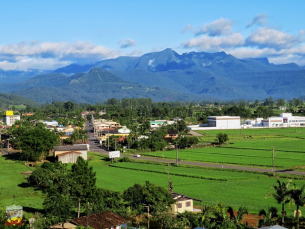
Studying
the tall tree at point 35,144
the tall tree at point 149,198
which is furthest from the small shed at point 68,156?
the tall tree at point 149,198

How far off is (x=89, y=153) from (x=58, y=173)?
2701 centimetres

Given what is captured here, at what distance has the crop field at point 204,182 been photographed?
31438 millimetres

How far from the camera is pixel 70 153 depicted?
53.1m

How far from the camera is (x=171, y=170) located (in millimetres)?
45719

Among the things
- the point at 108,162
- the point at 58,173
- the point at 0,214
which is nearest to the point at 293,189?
the point at 0,214

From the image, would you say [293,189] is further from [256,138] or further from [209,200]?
[256,138]

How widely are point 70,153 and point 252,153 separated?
24.1 metres

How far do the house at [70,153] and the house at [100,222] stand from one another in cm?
2827

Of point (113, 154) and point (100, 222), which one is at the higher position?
point (113, 154)

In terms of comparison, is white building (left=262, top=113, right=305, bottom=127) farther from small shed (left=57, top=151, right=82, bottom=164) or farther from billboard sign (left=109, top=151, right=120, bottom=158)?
small shed (left=57, top=151, right=82, bottom=164)

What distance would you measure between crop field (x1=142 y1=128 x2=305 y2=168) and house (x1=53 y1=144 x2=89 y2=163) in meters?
10.7

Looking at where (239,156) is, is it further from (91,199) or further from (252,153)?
(91,199)

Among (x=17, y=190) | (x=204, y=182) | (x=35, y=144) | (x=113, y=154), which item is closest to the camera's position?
(x=17, y=190)

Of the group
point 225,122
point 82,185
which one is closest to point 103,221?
point 82,185
